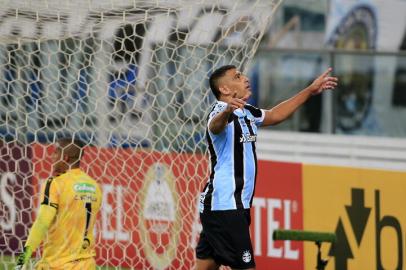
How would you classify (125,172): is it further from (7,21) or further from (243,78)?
(243,78)

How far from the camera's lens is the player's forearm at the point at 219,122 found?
7.08 m

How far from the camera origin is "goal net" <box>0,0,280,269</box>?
897cm

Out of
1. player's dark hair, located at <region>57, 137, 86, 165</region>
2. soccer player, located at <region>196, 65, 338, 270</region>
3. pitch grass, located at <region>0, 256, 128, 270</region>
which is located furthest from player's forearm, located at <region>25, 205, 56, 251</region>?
pitch grass, located at <region>0, 256, 128, 270</region>

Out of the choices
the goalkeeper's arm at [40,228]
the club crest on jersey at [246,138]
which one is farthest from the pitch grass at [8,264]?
the club crest on jersey at [246,138]

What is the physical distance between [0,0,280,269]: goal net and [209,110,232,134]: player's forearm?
159cm

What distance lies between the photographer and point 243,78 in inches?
293

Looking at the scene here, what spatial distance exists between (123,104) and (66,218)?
1.76m

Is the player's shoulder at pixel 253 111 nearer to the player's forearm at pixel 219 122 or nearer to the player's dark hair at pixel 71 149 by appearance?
the player's forearm at pixel 219 122

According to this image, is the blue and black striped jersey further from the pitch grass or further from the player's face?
the pitch grass

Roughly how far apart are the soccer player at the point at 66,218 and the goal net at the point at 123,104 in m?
1.21

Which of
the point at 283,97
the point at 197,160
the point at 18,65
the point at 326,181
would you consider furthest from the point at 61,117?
the point at 283,97

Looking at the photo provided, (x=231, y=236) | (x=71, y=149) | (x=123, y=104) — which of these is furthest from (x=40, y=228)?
(x=123, y=104)

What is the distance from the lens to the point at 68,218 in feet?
26.9

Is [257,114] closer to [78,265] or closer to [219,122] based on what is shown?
[219,122]
